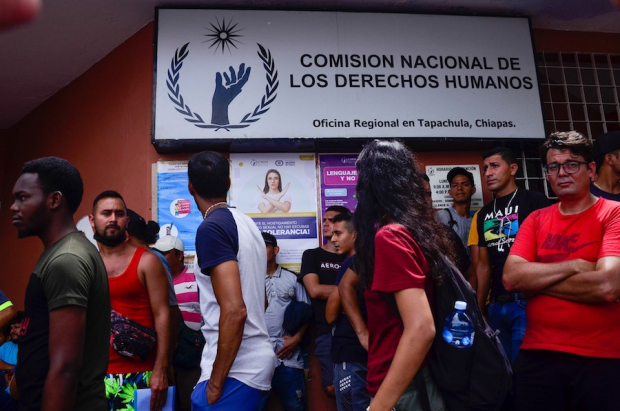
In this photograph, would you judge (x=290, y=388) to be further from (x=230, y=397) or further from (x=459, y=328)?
(x=459, y=328)

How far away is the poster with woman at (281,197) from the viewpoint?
16.4 feet

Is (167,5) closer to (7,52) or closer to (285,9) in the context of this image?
(285,9)

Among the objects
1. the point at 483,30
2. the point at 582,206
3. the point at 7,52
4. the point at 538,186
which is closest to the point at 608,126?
the point at 538,186

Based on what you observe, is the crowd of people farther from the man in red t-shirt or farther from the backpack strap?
the backpack strap

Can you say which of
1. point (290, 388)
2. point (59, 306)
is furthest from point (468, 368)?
point (290, 388)

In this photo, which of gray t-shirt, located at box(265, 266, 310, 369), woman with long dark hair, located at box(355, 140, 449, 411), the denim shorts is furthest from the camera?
gray t-shirt, located at box(265, 266, 310, 369)

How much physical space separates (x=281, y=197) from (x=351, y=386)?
2162 mm

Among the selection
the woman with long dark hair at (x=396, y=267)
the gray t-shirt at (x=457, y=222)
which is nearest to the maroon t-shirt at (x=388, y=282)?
the woman with long dark hair at (x=396, y=267)

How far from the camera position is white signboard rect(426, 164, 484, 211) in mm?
5242

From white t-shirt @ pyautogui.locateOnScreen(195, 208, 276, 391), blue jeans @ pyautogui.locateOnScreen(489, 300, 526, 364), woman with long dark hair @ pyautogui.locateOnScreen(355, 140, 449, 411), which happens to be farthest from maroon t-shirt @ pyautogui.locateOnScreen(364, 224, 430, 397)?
blue jeans @ pyautogui.locateOnScreen(489, 300, 526, 364)

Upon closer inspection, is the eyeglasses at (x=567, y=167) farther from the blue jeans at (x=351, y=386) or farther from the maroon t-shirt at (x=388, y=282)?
the blue jeans at (x=351, y=386)

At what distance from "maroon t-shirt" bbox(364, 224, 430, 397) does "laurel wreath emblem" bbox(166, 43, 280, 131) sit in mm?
3180

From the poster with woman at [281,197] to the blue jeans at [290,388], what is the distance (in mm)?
949

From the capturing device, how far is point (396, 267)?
189 centimetres
